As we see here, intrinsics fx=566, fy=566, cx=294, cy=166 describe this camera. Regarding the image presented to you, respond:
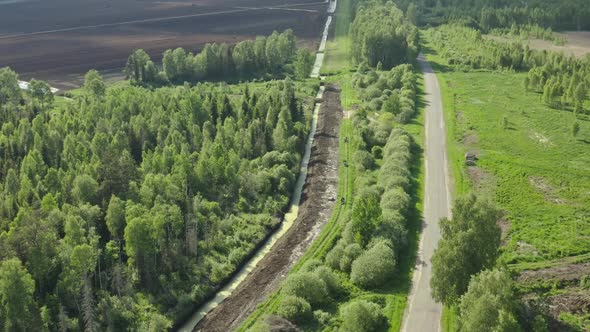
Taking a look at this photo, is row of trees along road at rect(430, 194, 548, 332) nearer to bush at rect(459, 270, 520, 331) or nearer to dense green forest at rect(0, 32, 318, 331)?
bush at rect(459, 270, 520, 331)

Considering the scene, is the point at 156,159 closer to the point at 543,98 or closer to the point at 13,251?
the point at 13,251

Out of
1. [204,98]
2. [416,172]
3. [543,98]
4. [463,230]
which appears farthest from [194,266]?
[543,98]

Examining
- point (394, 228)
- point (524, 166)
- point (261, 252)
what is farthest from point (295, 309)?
point (524, 166)

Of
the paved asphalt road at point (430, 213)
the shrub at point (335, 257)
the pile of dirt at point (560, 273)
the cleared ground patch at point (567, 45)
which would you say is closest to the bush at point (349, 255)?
the shrub at point (335, 257)

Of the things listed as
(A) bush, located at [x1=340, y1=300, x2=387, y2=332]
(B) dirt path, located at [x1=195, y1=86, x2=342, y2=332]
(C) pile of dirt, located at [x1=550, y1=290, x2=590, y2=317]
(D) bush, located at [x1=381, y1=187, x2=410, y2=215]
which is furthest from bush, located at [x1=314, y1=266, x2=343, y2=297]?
(C) pile of dirt, located at [x1=550, y1=290, x2=590, y2=317]

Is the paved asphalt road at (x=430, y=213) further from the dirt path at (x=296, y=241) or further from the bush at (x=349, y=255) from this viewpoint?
the dirt path at (x=296, y=241)

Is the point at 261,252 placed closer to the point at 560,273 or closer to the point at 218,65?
the point at 560,273
